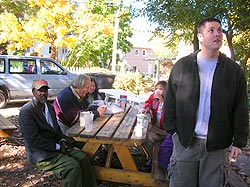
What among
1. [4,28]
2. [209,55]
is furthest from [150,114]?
[4,28]

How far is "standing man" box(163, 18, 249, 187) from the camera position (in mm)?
2074

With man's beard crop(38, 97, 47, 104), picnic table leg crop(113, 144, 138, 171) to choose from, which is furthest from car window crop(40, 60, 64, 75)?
picnic table leg crop(113, 144, 138, 171)

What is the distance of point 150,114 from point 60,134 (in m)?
1.35

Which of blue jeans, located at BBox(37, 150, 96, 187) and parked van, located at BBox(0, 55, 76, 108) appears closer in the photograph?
blue jeans, located at BBox(37, 150, 96, 187)

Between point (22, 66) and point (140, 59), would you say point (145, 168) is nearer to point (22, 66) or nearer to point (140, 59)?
point (22, 66)

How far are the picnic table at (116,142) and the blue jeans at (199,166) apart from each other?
62cm

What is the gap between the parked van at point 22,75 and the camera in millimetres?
9039

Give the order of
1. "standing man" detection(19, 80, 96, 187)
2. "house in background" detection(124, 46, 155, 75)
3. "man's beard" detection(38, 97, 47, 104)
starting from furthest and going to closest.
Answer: "house in background" detection(124, 46, 155, 75) → "man's beard" detection(38, 97, 47, 104) → "standing man" detection(19, 80, 96, 187)

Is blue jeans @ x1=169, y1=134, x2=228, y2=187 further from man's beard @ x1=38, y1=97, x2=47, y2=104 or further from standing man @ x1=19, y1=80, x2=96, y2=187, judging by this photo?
man's beard @ x1=38, y1=97, x2=47, y2=104

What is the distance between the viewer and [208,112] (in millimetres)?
2100

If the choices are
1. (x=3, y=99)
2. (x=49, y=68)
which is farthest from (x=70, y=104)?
(x=49, y=68)

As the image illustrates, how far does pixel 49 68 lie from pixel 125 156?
7557mm

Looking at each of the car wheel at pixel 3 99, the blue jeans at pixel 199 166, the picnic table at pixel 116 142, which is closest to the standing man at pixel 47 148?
the picnic table at pixel 116 142

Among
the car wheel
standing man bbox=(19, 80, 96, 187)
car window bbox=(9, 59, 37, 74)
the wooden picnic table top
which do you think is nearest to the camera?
the wooden picnic table top
